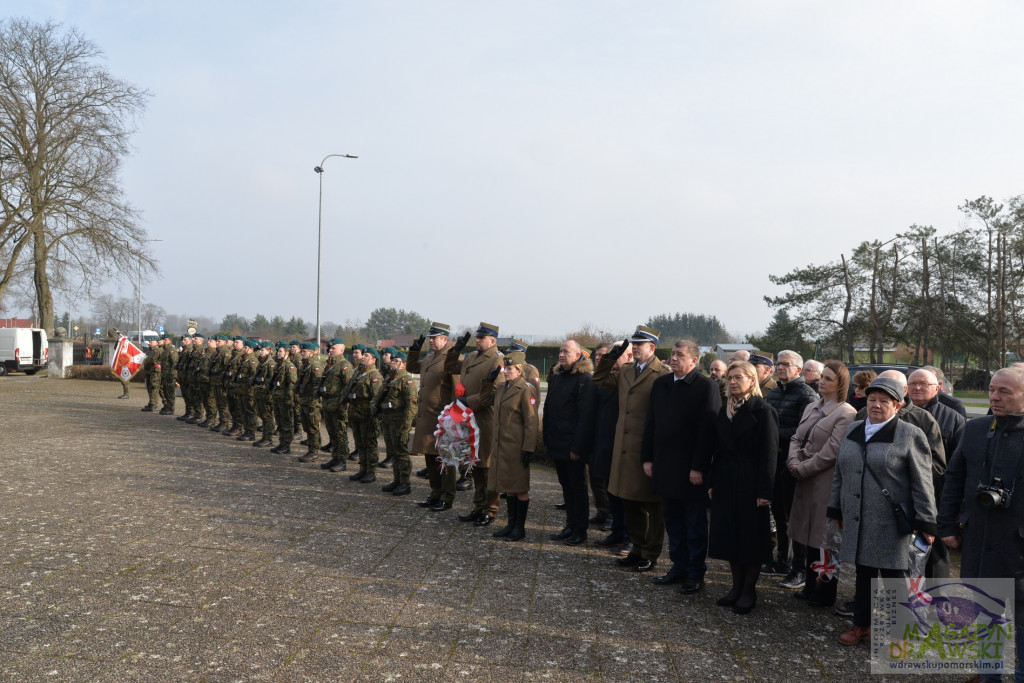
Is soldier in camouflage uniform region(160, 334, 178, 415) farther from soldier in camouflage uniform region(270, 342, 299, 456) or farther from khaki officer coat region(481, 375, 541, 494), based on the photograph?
khaki officer coat region(481, 375, 541, 494)

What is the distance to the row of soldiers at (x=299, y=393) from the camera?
9.30 m

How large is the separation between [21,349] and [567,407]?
34.6m

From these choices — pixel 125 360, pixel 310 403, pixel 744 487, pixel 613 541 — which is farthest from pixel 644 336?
pixel 125 360

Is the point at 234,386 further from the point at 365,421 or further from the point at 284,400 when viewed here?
the point at 365,421

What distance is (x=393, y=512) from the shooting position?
26.1 feet

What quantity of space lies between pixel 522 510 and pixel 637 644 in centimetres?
269

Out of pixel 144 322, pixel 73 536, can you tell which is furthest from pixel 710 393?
pixel 144 322

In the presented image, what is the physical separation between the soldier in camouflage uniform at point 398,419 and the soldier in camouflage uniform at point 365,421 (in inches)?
14.5

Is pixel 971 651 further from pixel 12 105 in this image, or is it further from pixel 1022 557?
pixel 12 105

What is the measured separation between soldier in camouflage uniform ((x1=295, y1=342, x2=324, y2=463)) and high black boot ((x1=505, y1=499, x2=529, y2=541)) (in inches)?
207

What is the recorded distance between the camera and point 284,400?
39.9ft

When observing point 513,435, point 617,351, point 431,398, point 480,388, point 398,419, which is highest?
point 617,351

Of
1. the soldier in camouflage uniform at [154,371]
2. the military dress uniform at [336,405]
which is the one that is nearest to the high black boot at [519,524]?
the military dress uniform at [336,405]

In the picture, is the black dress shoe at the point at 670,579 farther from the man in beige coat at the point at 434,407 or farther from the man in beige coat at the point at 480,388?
the man in beige coat at the point at 434,407
